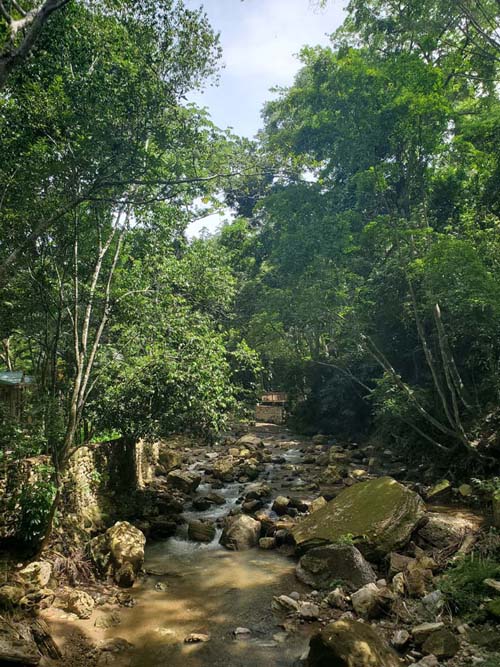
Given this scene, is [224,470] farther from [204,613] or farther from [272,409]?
[272,409]

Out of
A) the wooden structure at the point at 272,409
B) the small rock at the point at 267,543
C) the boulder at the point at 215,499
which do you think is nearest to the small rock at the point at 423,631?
the small rock at the point at 267,543

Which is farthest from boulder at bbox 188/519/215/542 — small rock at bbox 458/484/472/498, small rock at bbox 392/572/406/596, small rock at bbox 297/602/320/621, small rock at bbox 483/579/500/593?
small rock at bbox 458/484/472/498

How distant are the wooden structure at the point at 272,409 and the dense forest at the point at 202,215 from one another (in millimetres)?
12042

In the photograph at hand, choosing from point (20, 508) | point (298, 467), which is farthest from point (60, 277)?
point (298, 467)

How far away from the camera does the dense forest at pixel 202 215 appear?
621cm

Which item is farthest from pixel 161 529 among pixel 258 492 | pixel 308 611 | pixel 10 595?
pixel 308 611

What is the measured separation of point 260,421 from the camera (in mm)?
28750

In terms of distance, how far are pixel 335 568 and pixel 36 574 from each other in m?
4.49

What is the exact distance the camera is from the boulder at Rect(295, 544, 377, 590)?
21.7ft

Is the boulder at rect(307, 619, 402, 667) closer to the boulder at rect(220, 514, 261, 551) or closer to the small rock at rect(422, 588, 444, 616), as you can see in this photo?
the small rock at rect(422, 588, 444, 616)

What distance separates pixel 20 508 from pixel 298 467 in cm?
1063

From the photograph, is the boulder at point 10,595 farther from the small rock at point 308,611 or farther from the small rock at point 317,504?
the small rock at point 317,504

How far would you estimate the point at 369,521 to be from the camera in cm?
775

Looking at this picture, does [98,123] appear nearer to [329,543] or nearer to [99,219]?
[99,219]
